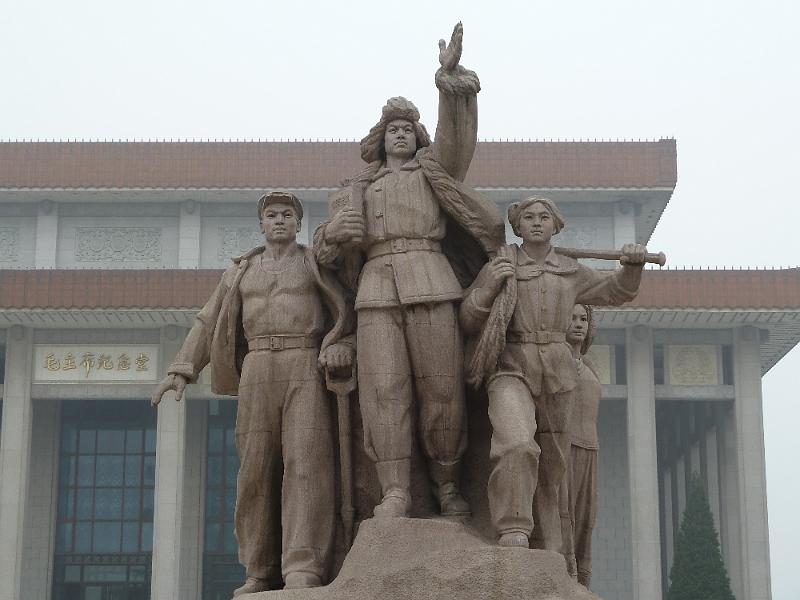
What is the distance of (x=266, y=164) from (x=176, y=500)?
27.8 feet

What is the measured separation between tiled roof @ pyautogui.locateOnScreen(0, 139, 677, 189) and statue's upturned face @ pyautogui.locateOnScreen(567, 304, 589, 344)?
2407 centimetres

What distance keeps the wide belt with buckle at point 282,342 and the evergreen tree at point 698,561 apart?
18.3 metres

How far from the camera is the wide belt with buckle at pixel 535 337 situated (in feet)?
19.6

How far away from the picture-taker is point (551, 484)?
19.9ft

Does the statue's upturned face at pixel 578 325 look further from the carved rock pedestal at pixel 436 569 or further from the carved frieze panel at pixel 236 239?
the carved frieze panel at pixel 236 239

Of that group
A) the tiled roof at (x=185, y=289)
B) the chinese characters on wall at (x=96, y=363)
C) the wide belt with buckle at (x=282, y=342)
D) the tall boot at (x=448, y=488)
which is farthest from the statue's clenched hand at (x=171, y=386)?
the chinese characters on wall at (x=96, y=363)

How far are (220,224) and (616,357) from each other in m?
10.5

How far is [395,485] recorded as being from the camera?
588 cm

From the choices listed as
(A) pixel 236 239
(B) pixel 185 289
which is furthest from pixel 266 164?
(B) pixel 185 289

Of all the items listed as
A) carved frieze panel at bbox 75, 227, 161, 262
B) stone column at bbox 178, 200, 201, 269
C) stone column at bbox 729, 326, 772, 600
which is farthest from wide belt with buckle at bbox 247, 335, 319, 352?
carved frieze panel at bbox 75, 227, 161, 262

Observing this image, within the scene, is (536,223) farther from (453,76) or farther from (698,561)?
(698,561)

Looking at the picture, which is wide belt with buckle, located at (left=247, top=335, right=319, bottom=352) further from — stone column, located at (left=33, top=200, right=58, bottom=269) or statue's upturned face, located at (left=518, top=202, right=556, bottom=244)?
stone column, located at (left=33, top=200, right=58, bottom=269)

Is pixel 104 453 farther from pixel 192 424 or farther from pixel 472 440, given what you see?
pixel 472 440

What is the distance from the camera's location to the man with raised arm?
5.95 meters
